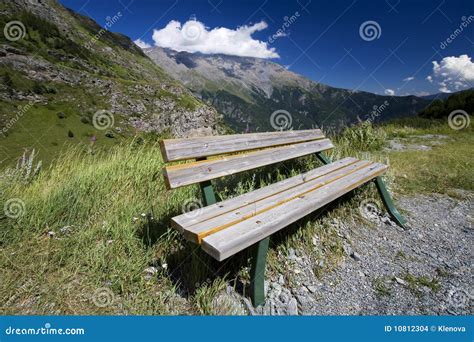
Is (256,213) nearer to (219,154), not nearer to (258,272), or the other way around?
(258,272)

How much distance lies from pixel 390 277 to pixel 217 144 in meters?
1.91

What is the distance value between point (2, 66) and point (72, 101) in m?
23.4

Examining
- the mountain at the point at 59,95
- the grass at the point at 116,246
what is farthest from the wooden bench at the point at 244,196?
the mountain at the point at 59,95

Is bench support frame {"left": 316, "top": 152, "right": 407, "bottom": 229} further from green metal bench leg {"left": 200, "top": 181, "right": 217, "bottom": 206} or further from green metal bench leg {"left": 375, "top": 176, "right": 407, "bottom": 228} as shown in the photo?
green metal bench leg {"left": 200, "top": 181, "right": 217, "bottom": 206}

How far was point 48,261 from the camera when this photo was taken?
1909 millimetres

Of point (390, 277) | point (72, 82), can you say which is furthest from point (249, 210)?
point (72, 82)

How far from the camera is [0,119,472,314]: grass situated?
1729 mm

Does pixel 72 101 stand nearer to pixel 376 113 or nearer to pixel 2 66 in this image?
pixel 2 66

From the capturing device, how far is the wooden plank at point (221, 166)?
1877 mm

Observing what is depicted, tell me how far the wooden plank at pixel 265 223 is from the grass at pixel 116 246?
46 cm

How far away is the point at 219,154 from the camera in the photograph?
2.34 meters

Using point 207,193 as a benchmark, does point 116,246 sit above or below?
below

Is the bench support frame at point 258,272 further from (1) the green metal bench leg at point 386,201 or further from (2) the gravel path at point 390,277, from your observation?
(1) the green metal bench leg at point 386,201

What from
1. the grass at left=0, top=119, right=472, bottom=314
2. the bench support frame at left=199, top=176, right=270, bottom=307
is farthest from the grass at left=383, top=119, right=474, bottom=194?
the bench support frame at left=199, top=176, right=270, bottom=307
